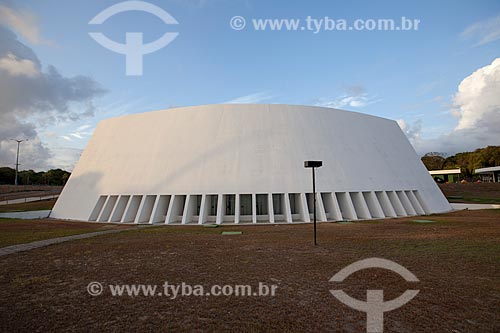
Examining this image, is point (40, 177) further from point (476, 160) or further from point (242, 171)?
point (476, 160)

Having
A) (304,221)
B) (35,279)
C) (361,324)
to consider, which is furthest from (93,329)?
(304,221)

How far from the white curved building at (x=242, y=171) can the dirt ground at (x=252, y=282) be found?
8.65 m

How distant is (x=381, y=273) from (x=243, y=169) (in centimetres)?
1551

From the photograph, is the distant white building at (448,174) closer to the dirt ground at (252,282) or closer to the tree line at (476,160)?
the tree line at (476,160)

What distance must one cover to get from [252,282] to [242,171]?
1537 cm

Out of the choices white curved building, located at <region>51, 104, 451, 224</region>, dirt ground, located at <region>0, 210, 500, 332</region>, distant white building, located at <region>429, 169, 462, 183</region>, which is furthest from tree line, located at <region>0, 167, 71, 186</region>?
distant white building, located at <region>429, 169, 462, 183</region>

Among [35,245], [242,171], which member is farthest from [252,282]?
[242,171]

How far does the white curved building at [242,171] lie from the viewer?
2205cm

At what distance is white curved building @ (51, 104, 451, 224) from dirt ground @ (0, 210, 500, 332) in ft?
28.4

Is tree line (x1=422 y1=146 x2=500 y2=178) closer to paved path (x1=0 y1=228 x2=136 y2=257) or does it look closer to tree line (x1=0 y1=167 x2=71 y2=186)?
paved path (x1=0 y1=228 x2=136 y2=257)

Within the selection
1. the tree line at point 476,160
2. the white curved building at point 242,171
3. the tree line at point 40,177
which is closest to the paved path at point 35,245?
the white curved building at point 242,171

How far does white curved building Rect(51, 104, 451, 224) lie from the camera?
2205 cm

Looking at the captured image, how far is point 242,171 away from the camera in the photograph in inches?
889

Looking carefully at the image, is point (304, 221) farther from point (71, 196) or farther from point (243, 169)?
point (71, 196)
